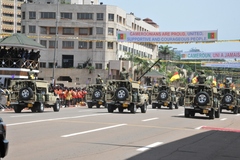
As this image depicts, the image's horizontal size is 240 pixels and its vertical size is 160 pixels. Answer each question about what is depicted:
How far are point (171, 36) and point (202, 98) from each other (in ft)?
56.4

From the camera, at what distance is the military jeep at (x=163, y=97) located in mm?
46325

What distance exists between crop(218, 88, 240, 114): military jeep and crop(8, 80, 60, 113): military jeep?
15.0 metres

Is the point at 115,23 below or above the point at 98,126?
above

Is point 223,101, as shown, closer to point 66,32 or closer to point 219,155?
point 219,155

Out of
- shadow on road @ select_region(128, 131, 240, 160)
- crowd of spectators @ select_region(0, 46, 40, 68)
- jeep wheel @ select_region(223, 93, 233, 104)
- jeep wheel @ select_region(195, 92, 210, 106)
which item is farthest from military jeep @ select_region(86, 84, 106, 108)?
shadow on road @ select_region(128, 131, 240, 160)

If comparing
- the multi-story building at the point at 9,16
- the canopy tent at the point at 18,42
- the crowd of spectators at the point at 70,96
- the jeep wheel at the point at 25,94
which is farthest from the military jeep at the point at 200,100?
the multi-story building at the point at 9,16

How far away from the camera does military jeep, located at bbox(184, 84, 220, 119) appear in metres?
31.3

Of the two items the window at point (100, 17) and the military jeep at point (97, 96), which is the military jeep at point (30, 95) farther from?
the window at point (100, 17)

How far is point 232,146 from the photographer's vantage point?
17047 millimetres

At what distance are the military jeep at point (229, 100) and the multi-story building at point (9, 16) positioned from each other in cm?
8169

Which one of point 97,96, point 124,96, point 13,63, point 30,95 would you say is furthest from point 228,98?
point 13,63

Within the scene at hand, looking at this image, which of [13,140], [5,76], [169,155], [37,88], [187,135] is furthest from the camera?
[5,76]

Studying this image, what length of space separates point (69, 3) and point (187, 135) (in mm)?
77946

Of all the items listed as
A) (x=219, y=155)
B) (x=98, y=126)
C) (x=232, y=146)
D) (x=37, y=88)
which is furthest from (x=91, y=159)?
(x=37, y=88)
